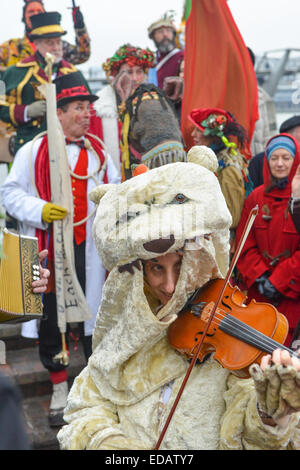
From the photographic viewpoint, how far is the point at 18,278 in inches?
118

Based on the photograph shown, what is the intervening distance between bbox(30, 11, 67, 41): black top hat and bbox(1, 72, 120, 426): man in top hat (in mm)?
763

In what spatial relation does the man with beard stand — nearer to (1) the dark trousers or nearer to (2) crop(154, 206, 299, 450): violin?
(1) the dark trousers

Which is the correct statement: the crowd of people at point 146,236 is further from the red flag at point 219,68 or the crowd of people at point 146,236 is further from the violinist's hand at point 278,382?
the red flag at point 219,68

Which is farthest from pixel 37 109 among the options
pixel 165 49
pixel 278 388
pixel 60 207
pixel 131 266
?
pixel 278 388

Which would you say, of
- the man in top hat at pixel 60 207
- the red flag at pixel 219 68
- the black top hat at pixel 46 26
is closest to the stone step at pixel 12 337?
the man in top hat at pixel 60 207

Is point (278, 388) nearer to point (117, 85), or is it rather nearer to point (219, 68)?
point (219, 68)

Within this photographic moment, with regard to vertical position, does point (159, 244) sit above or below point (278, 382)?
above

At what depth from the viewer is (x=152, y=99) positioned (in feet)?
11.8

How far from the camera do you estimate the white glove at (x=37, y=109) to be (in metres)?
5.21

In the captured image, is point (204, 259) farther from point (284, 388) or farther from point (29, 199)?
point (29, 199)

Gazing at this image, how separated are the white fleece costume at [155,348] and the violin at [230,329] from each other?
58 millimetres

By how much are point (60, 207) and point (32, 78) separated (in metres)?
1.65

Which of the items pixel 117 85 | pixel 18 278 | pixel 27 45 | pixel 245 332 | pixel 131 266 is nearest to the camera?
pixel 245 332
